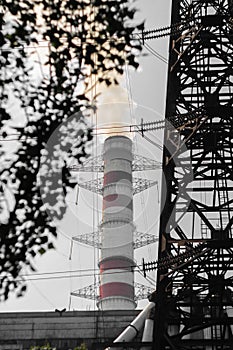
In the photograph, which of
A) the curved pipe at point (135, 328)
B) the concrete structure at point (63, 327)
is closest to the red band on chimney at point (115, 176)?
the concrete structure at point (63, 327)

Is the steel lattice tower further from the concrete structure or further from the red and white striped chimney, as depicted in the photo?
the red and white striped chimney

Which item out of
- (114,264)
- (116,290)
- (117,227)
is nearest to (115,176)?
(117,227)

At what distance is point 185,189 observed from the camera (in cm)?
1226

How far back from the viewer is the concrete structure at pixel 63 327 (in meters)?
14.2

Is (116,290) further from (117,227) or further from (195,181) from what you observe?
(195,181)

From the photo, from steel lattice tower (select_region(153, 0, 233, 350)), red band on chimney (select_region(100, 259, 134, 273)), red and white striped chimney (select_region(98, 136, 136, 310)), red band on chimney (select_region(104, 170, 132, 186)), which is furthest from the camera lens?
red band on chimney (select_region(104, 170, 132, 186))

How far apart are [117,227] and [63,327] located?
2149 centimetres

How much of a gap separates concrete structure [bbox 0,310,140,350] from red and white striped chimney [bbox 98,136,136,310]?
16.3m

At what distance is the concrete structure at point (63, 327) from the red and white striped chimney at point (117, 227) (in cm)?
1628

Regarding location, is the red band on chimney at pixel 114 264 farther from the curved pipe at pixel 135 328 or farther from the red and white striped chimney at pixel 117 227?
the curved pipe at pixel 135 328

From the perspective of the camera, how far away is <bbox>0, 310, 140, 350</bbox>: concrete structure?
1419 centimetres

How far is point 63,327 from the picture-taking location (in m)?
14.8

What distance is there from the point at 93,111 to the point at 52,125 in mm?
322

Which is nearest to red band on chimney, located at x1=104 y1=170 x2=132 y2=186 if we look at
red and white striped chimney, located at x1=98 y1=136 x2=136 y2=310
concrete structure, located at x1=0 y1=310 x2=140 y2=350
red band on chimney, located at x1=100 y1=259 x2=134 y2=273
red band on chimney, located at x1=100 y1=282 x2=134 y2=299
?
red and white striped chimney, located at x1=98 y1=136 x2=136 y2=310
